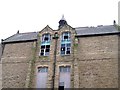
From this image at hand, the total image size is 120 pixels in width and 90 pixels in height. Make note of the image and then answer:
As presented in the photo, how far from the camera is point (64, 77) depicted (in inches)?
1091

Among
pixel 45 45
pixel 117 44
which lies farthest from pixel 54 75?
pixel 117 44

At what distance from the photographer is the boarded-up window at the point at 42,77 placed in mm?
28188

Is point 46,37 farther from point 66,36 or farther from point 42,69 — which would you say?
point 42,69

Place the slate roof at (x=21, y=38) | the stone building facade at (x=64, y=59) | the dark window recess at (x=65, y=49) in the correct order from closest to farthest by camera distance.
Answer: the stone building facade at (x=64, y=59), the dark window recess at (x=65, y=49), the slate roof at (x=21, y=38)

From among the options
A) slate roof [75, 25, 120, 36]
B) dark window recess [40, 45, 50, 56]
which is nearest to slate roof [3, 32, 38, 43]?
dark window recess [40, 45, 50, 56]

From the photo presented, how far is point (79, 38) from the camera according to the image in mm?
29422

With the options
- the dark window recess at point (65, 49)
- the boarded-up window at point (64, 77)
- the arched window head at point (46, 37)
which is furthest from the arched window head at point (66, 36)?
the boarded-up window at point (64, 77)

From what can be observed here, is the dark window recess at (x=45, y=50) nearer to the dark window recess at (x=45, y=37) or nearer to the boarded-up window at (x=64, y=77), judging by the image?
the dark window recess at (x=45, y=37)

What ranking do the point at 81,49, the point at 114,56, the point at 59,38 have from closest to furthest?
1. the point at 114,56
2. the point at 81,49
3. the point at 59,38

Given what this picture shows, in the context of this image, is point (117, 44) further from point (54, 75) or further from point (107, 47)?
point (54, 75)

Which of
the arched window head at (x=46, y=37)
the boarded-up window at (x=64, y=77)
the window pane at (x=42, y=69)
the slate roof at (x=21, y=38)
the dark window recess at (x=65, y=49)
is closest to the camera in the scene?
the boarded-up window at (x=64, y=77)

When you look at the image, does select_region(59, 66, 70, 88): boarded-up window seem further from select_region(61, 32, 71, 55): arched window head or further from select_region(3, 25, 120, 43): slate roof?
select_region(3, 25, 120, 43): slate roof

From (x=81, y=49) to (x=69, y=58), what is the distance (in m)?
1.96

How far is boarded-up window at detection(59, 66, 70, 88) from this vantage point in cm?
2742
